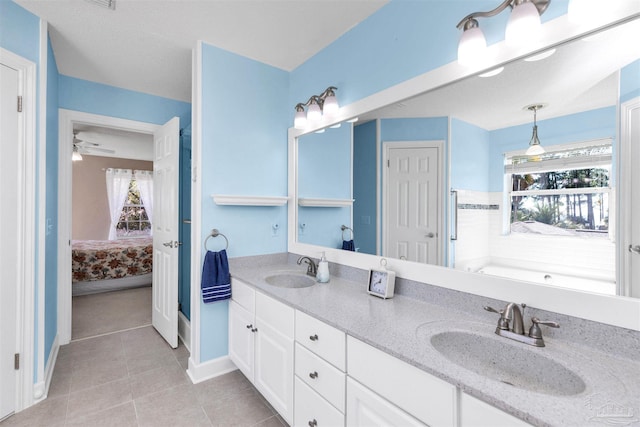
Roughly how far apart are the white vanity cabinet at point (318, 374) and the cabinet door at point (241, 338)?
0.53m

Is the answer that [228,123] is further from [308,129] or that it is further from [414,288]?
[414,288]

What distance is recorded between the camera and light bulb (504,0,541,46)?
1066 mm

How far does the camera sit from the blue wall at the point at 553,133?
3.36 feet

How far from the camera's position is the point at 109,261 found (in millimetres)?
4316

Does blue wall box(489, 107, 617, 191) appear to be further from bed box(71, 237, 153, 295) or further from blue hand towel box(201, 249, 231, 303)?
bed box(71, 237, 153, 295)

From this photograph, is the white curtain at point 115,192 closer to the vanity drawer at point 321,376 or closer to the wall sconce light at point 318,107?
the wall sconce light at point 318,107

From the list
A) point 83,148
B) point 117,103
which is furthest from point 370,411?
point 83,148

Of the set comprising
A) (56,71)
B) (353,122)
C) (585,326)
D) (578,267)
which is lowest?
(585,326)

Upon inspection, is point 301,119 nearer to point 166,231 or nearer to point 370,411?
point 166,231

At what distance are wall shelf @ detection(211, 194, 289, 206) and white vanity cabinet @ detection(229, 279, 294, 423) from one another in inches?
21.8

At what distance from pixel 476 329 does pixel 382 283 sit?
1.67 feet

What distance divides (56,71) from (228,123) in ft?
5.24

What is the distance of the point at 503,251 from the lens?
50.3 inches

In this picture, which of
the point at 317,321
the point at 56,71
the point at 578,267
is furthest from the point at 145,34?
the point at 578,267
